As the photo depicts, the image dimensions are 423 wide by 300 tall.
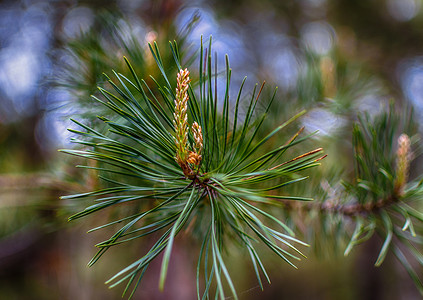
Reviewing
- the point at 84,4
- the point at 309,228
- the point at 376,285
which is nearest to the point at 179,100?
the point at 309,228

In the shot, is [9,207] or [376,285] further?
[376,285]

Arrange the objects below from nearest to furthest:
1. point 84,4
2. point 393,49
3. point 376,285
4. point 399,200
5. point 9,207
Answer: point 399,200 → point 9,207 → point 84,4 → point 393,49 → point 376,285

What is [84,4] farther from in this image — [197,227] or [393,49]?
[393,49]

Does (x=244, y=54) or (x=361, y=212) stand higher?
(x=244, y=54)

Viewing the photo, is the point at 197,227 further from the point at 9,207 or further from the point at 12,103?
the point at 12,103

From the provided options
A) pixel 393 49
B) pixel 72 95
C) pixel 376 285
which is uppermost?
pixel 393 49

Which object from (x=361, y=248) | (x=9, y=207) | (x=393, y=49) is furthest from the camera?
(x=361, y=248)
